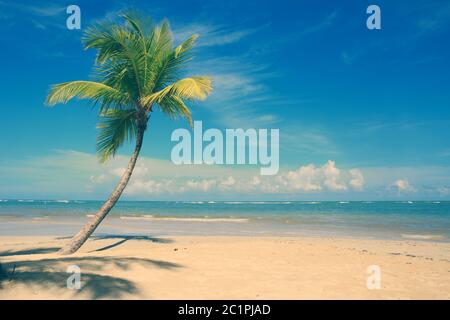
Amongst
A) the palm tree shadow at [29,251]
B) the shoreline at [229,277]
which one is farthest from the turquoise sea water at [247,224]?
the shoreline at [229,277]

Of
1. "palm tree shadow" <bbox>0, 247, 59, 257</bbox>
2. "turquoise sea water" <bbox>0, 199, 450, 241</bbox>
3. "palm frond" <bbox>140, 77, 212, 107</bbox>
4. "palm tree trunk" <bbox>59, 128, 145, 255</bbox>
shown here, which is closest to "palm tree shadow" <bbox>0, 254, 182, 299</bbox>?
"palm tree trunk" <bbox>59, 128, 145, 255</bbox>

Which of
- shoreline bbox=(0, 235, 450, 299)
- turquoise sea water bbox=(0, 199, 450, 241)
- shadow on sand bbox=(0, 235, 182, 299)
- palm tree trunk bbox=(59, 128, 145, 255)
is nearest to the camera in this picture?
shadow on sand bbox=(0, 235, 182, 299)

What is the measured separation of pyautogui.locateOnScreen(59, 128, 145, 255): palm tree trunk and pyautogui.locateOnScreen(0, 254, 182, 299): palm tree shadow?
2824mm

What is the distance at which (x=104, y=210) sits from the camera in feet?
36.8

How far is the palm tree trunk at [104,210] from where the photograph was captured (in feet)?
35.9

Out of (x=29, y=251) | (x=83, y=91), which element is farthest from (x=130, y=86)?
(x=29, y=251)

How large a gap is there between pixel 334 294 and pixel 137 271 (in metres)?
4.00

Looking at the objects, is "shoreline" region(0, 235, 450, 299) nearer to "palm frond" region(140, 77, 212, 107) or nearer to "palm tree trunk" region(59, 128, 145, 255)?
"palm tree trunk" region(59, 128, 145, 255)

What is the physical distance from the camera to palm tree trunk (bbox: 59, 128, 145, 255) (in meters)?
10.9

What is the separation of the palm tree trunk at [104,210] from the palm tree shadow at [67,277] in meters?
2.82

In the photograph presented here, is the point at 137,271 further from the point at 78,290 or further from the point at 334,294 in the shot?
the point at 334,294

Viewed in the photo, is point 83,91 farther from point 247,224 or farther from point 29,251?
point 247,224
